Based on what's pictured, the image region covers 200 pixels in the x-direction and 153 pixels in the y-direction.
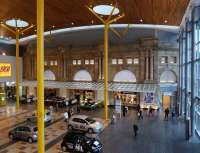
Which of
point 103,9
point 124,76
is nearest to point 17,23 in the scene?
point 103,9

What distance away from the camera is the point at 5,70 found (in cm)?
3472

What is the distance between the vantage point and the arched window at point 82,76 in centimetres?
4500

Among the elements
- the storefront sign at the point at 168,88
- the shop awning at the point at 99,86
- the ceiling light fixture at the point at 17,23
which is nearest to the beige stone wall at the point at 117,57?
the shop awning at the point at 99,86

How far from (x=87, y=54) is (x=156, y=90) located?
1379 centimetres

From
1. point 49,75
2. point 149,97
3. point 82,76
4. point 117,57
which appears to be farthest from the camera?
point 49,75

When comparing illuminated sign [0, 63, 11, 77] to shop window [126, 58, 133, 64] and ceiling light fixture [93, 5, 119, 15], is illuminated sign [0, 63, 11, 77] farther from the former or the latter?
shop window [126, 58, 133, 64]

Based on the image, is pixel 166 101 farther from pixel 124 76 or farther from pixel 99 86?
pixel 99 86

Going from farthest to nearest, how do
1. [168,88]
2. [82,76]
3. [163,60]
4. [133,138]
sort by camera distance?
1. [82,76]
2. [163,60]
3. [168,88]
4. [133,138]

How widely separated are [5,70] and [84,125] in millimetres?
16361

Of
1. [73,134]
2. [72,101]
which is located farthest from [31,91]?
[73,134]

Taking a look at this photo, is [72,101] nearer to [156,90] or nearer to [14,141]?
[156,90]

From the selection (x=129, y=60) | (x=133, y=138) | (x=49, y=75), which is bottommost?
(x=133, y=138)

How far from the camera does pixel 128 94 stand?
4047cm

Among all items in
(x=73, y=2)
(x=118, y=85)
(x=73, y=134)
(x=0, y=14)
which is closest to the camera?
(x=73, y=134)
